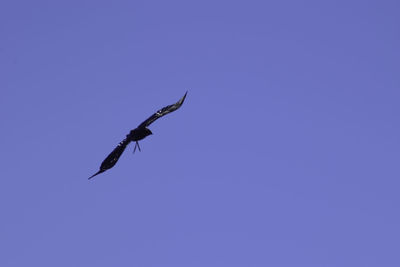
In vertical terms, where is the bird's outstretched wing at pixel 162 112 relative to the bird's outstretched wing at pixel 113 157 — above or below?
above

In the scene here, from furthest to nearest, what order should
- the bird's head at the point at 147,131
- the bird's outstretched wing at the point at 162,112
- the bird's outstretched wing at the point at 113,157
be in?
the bird's outstretched wing at the point at 162,112 → the bird's head at the point at 147,131 → the bird's outstretched wing at the point at 113,157

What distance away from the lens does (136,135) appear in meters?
80.3

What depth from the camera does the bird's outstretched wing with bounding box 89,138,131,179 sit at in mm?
74125

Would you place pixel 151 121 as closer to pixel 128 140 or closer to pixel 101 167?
pixel 128 140

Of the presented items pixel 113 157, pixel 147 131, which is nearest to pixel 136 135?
pixel 147 131

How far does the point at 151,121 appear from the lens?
83875 mm

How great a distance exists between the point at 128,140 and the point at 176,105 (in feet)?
26.9

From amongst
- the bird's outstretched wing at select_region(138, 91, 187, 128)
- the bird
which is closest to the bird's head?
the bird

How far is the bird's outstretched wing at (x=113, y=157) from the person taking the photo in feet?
243

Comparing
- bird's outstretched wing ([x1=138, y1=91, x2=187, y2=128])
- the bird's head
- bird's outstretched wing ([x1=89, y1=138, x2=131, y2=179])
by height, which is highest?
bird's outstretched wing ([x1=138, y1=91, x2=187, y2=128])

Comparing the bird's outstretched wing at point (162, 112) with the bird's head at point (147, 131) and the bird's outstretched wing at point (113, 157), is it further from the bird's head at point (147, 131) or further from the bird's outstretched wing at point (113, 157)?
the bird's outstretched wing at point (113, 157)

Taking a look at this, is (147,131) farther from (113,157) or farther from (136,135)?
(113,157)

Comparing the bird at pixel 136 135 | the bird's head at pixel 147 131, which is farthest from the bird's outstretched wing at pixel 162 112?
the bird's head at pixel 147 131

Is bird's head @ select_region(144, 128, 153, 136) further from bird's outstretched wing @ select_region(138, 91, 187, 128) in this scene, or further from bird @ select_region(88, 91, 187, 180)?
bird's outstretched wing @ select_region(138, 91, 187, 128)
